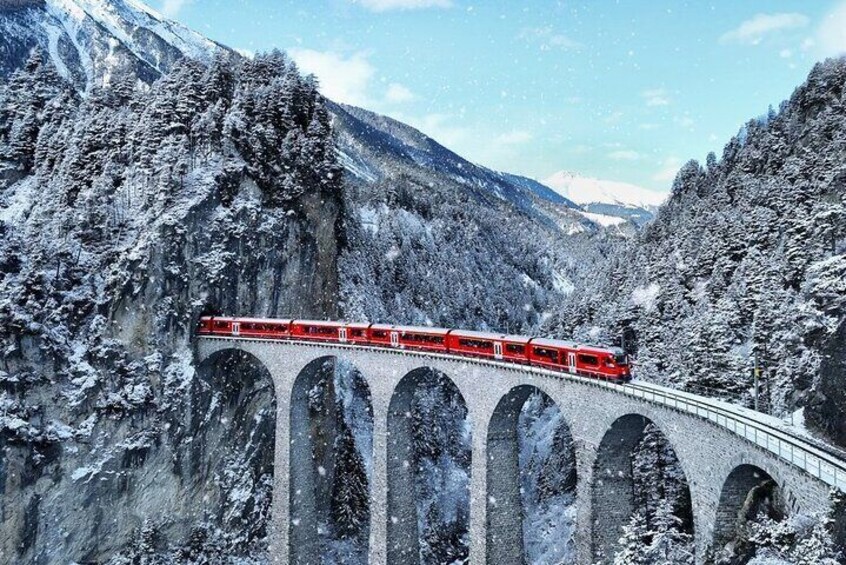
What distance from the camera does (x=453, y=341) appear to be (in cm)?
3603

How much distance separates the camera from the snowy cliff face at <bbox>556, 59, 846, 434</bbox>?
3612 centimetres

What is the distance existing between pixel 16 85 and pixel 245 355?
3784cm

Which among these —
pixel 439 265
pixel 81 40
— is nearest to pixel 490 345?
pixel 439 265

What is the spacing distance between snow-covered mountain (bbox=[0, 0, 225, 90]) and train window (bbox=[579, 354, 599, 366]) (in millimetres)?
127934

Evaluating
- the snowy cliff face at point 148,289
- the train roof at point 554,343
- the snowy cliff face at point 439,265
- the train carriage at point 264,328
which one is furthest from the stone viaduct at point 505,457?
the snowy cliff face at point 439,265

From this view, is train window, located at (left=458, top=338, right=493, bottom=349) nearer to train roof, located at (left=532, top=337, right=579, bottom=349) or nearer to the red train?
the red train

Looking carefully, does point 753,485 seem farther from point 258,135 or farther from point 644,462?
point 258,135

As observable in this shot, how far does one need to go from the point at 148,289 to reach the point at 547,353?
1195 inches

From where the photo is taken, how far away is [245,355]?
5066cm

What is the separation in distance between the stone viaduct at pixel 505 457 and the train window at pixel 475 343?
0.91 m

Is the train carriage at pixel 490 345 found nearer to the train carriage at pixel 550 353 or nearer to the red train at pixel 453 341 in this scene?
the red train at pixel 453 341

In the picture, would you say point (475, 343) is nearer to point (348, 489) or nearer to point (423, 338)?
point (423, 338)

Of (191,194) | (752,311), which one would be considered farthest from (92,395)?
(752,311)

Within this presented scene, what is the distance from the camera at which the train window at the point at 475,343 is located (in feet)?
113
